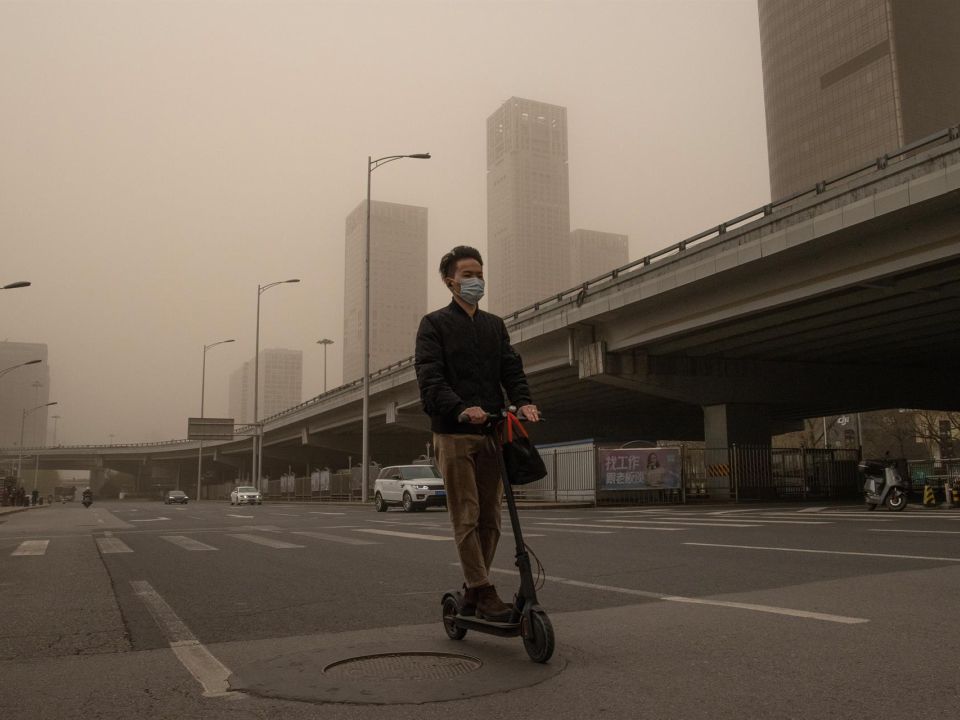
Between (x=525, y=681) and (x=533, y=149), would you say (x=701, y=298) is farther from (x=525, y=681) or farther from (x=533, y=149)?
(x=533, y=149)

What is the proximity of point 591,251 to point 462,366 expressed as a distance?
174 metres

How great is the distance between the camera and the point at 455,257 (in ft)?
14.5

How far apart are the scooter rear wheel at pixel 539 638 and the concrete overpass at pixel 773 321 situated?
16.4 metres

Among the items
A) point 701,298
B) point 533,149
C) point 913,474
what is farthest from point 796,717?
point 533,149

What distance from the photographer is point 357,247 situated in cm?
9794

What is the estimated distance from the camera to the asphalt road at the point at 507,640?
309 centimetres

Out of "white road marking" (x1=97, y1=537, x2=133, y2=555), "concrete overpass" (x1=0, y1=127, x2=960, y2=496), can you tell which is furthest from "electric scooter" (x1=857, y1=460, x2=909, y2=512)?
"white road marking" (x1=97, y1=537, x2=133, y2=555)

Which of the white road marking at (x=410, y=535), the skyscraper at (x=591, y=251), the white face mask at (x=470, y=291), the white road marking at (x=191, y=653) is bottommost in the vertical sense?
the white road marking at (x=410, y=535)

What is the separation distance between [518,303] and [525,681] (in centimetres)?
15128

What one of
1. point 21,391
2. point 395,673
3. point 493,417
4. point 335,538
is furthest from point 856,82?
point 21,391

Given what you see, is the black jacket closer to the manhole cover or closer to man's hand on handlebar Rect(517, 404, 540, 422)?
man's hand on handlebar Rect(517, 404, 540, 422)

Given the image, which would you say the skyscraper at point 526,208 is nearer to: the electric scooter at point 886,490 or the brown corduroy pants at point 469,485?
the electric scooter at point 886,490

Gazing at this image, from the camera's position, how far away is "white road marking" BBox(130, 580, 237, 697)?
3.45 m

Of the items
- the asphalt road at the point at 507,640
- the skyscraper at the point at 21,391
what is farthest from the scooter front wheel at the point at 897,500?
the skyscraper at the point at 21,391
